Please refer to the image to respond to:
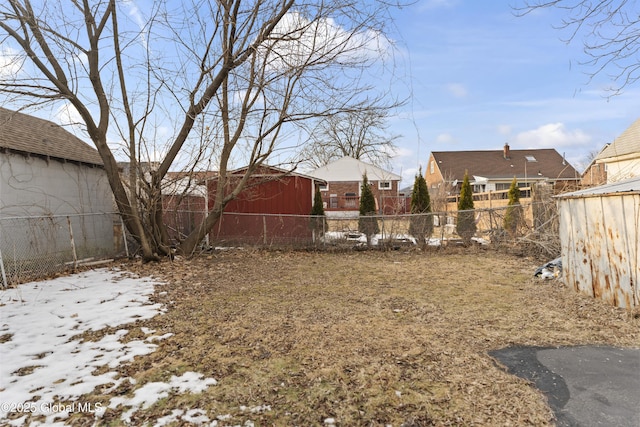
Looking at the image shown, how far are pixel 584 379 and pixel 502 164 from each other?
3379 centimetres

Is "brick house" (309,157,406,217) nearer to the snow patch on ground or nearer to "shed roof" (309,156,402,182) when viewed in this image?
"shed roof" (309,156,402,182)

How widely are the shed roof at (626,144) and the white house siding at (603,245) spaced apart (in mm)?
10219

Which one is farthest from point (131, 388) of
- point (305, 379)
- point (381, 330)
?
point (381, 330)

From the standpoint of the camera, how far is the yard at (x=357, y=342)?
8.54 feet

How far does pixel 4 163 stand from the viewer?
8.64m

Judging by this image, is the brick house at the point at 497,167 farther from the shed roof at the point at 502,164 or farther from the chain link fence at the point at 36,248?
the chain link fence at the point at 36,248

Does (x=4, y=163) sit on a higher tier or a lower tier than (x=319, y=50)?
lower

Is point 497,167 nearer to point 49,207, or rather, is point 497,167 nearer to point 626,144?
point 626,144

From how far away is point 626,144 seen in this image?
1388cm

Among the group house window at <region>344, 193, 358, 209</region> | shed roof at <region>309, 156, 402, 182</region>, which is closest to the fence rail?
house window at <region>344, 193, 358, 209</region>

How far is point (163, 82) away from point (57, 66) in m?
2.27

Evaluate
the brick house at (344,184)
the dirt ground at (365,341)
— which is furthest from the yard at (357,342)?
the brick house at (344,184)

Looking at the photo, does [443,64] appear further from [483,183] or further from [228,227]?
[483,183]

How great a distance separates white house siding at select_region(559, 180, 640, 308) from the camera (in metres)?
Answer: 4.61
